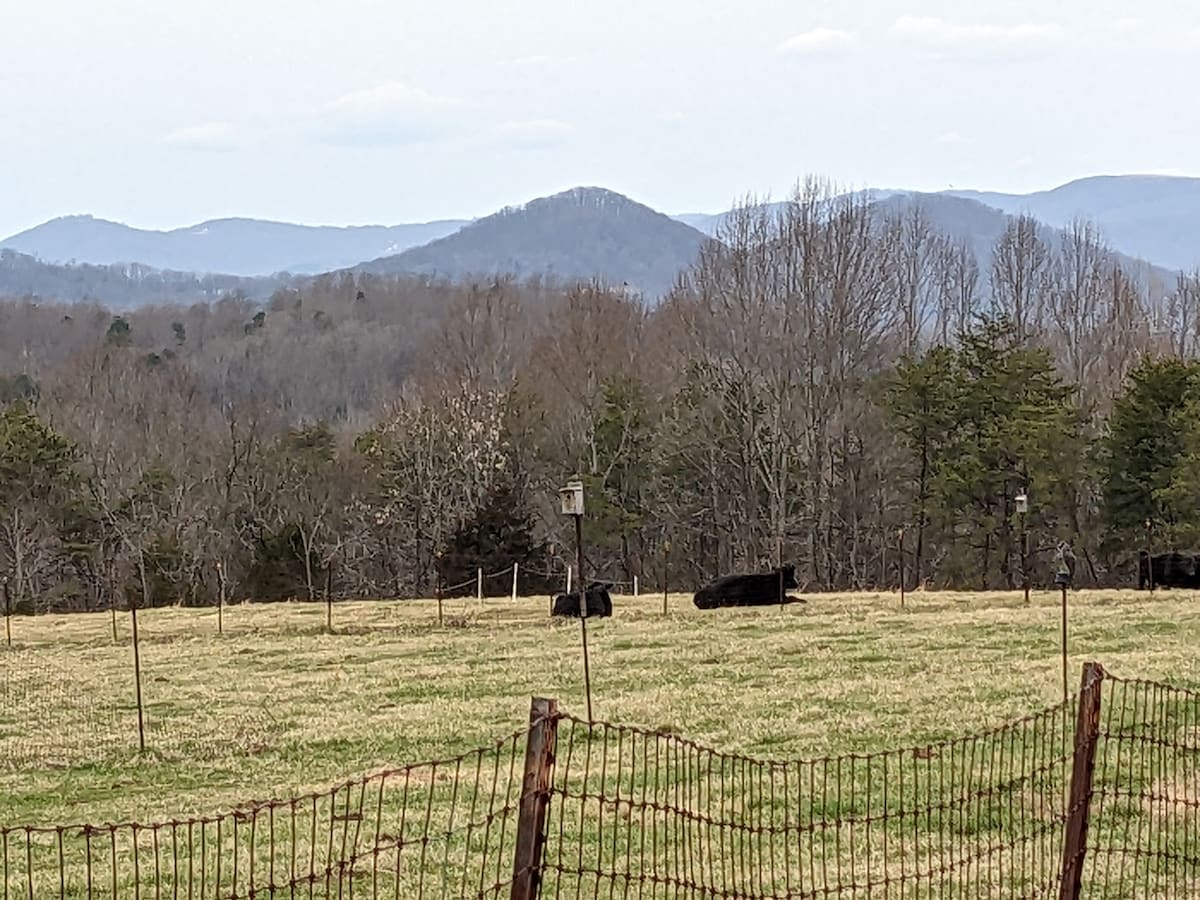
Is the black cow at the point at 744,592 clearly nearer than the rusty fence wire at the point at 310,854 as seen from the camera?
No

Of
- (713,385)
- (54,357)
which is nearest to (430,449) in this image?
(713,385)

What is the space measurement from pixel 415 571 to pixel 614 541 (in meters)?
7.06

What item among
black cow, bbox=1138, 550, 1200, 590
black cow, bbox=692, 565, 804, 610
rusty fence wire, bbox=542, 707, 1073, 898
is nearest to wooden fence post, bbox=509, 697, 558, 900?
rusty fence wire, bbox=542, 707, 1073, 898

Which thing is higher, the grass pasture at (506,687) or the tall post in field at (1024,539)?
the tall post in field at (1024,539)

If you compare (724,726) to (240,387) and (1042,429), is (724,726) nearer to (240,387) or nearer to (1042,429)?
(1042,429)

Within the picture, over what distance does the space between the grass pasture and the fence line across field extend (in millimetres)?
188

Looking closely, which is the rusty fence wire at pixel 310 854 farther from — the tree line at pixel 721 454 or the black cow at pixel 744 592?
the tree line at pixel 721 454

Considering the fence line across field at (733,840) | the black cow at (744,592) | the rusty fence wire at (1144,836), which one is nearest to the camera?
the fence line across field at (733,840)

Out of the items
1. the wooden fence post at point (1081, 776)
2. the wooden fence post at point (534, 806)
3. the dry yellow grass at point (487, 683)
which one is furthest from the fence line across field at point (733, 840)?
the dry yellow grass at point (487, 683)

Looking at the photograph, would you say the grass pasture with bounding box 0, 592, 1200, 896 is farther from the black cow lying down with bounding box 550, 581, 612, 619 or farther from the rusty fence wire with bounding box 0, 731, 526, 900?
the black cow lying down with bounding box 550, 581, 612, 619

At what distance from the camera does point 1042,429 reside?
39938mm

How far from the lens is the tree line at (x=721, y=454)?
41.9 metres

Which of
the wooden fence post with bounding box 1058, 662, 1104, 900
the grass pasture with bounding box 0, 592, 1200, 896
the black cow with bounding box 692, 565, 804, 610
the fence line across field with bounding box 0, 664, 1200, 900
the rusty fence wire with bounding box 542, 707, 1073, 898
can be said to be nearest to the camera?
the wooden fence post with bounding box 1058, 662, 1104, 900

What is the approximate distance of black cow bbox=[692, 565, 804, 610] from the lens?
2912cm
